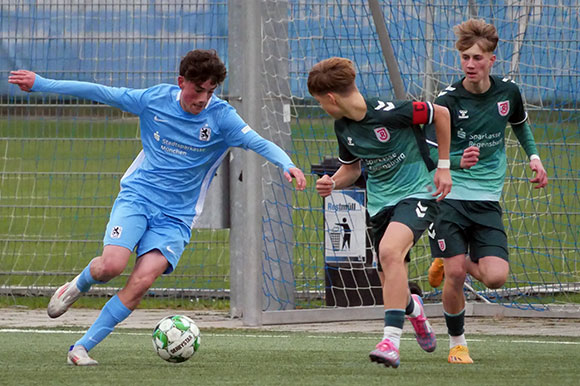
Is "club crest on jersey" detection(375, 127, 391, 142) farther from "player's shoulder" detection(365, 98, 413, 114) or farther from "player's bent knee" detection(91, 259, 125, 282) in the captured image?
"player's bent knee" detection(91, 259, 125, 282)

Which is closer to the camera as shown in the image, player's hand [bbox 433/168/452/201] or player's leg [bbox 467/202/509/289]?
player's hand [bbox 433/168/452/201]

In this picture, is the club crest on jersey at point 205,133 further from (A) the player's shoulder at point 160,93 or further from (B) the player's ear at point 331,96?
(B) the player's ear at point 331,96

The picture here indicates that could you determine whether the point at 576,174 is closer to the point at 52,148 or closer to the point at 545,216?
the point at 545,216

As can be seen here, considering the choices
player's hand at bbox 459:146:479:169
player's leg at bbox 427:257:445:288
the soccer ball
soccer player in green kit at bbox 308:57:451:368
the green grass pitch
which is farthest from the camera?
player's leg at bbox 427:257:445:288

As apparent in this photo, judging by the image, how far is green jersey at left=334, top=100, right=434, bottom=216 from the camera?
6.64 metres

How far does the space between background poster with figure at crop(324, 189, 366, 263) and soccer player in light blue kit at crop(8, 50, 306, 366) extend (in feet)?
8.87

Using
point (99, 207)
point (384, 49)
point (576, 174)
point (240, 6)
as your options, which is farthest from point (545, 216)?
point (99, 207)

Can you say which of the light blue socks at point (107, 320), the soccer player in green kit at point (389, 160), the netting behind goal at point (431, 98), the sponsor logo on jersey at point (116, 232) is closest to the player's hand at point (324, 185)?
the soccer player in green kit at point (389, 160)

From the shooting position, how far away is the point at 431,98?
33.1 ft

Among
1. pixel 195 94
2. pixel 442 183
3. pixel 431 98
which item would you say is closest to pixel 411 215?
pixel 442 183

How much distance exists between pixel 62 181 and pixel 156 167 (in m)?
4.04

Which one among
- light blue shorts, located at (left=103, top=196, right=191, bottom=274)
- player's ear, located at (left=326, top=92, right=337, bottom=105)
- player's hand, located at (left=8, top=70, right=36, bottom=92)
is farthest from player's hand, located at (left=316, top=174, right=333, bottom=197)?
player's hand, located at (left=8, top=70, right=36, bottom=92)

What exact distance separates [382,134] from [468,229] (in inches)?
41.4

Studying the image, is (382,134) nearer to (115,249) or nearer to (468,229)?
(468,229)
